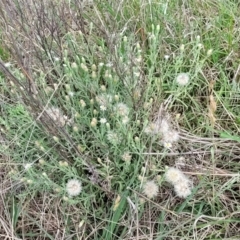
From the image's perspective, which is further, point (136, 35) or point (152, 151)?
point (136, 35)

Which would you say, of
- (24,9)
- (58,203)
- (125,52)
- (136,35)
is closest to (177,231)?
(58,203)

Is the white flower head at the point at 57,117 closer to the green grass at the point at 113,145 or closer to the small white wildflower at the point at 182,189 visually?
the green grass at the point at 113,145

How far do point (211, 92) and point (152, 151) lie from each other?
1.09 ft

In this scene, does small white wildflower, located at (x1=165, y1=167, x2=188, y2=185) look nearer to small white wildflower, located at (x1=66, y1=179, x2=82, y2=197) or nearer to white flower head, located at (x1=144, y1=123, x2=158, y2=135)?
white flower head, located at (x1=144, y1=123, x2=158, y2=135)

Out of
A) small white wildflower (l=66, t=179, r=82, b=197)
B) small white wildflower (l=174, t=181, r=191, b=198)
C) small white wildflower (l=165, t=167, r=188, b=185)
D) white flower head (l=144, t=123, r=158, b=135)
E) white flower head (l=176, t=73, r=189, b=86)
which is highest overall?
white flower head (l=176, t=73, r=189, b=86)

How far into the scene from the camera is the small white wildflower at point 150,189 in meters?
1.57

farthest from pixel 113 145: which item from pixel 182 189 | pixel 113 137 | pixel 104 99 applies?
pixel 182 189

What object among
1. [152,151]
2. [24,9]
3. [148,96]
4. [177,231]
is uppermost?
[24,9]

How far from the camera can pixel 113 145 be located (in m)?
1.64

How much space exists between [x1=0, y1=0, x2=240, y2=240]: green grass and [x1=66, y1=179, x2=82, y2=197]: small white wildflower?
0.02m

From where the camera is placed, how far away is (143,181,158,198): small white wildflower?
1.57 m

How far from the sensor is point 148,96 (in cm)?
177

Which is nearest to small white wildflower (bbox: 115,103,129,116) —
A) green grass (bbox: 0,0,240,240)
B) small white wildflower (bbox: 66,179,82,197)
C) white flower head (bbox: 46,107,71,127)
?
green grass (bbox: 0,0,240,240)

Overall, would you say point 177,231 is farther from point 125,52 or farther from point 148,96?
point 125,52
